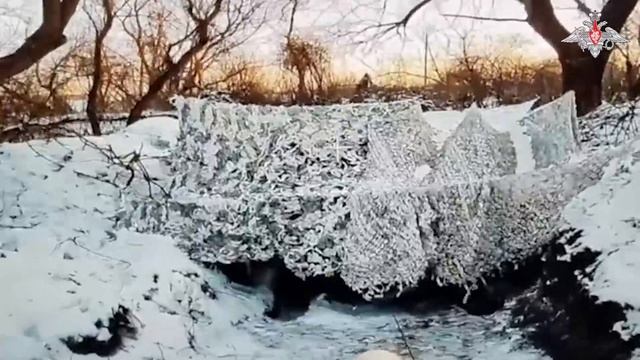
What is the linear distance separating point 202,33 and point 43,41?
78 centimetres

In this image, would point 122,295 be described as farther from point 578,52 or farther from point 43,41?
point 578,52

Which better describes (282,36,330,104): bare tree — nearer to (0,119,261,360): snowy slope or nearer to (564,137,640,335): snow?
(0,119,261,360): snowy slope

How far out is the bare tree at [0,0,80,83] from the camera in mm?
2074

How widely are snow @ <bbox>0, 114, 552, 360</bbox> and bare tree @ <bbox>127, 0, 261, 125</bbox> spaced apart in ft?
0.72

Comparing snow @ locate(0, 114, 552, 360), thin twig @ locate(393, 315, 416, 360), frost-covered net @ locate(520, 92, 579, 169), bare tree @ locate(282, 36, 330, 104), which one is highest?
bare tree @ locate(282, 36, 330, 104)

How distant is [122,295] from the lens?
2.07m

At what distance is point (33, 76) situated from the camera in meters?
2.20

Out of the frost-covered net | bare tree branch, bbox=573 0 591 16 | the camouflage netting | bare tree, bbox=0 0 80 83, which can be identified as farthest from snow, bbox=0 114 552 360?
bare tree branch, bbox=573 0 591 16

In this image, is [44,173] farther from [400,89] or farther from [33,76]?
[400,89]

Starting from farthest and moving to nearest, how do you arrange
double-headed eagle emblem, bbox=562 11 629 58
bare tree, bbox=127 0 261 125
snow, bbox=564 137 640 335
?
bare tree, bbox=127 0 261 125, double-headed eagle emblem, bbox=562 11 629 58, snow, bbox=564 137 640 335

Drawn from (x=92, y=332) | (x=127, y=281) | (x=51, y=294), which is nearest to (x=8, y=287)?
(x=51, y=294)

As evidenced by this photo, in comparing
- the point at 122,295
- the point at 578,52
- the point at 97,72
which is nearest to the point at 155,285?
the point at 122,295

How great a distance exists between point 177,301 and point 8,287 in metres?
0.48

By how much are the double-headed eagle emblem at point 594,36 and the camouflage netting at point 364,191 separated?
0.62 ft
